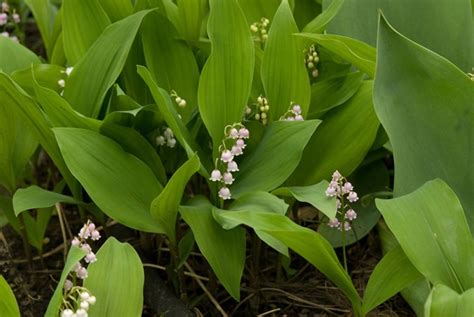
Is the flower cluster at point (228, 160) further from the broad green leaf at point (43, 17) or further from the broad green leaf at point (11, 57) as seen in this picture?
the broad green leaf at point (43, 17)

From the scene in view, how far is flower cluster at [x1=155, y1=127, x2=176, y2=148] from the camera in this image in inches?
79.0

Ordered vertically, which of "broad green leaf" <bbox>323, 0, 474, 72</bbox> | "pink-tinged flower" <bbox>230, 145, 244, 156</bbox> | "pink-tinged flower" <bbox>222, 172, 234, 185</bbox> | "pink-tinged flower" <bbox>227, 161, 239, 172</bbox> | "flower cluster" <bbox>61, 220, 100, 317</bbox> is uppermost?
"broad green leaf" <bbox>323, 0, 474, 72</bbox>

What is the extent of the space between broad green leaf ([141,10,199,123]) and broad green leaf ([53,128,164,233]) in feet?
0.83

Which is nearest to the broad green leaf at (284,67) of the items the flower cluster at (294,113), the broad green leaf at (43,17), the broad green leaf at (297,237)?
the flower cluster at (294,113)

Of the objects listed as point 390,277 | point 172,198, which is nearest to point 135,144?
point 172,198

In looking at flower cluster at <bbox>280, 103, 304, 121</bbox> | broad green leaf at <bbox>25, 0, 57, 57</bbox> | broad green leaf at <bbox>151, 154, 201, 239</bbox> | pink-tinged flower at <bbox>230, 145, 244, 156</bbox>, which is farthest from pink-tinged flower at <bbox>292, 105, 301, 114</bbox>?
broad green leaf at <bbox>25, 0, 57, 57</bbox>

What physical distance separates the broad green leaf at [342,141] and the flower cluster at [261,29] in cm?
29

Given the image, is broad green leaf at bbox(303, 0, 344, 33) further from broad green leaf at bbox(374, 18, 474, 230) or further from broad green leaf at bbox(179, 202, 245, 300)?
broad green leaf at bbox(179, 202, 245, 300)

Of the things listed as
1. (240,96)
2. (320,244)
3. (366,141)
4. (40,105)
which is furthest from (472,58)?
(40,105)

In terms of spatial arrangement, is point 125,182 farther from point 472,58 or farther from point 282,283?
point 472,58

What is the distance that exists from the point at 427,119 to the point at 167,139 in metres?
0.61

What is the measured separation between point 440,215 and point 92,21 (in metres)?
1.04

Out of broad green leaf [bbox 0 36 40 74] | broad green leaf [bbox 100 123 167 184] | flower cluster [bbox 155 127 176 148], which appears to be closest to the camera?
broad green leaf [bbox 100 123 167 184]

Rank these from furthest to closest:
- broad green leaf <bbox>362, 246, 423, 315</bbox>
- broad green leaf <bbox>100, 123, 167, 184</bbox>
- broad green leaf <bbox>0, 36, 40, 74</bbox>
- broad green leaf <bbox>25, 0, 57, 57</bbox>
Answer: broad green leaf <bbox>25, 0, 57, 57</bbox>
broad green leaf <bbox>0, 36, 40, 74</bbox>
broad green leaf <bbox>100, 123, 167, 184</bbox>
broad green leaf <bbox>362, 246, 423, 315</bbox>
